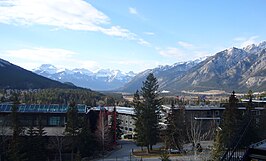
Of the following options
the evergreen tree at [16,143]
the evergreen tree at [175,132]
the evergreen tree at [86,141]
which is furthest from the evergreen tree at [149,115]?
the evergreen tree at [16,143]

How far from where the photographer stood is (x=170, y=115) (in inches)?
2039

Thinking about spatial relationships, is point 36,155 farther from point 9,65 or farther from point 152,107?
point 9,65

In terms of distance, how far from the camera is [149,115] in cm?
5228

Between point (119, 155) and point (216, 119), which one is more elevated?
point (216, 119)

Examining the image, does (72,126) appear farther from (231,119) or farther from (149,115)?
(231,119)

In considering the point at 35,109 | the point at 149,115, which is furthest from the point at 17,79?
the point at 149,115

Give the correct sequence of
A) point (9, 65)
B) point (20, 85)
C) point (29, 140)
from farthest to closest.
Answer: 1. point (9, 65)
2. point (20, 85)
3. point (29, 140)

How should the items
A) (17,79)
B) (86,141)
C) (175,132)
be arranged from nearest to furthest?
(86,141)
(175,132)
(17,79)

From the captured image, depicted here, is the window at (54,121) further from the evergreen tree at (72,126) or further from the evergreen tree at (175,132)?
the evergreen tree at (175,132)

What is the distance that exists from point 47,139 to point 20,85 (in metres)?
123

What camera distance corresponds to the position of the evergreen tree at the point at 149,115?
51.7m

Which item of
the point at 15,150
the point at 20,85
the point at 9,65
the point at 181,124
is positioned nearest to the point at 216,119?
the point at 181,124

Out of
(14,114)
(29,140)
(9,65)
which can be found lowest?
(29,140)

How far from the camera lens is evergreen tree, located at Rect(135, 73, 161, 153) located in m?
51.7
